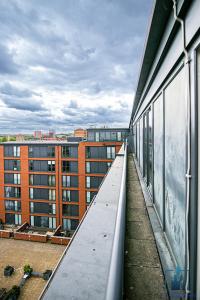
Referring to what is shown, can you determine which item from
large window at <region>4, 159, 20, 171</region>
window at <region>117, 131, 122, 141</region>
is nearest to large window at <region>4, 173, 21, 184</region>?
large window at <region>4, 159, 20, 171</region>

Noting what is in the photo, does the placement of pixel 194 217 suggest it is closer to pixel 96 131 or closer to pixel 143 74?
pixel 143 74

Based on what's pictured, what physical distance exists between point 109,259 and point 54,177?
93.3ft

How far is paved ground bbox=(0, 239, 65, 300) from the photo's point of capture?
46.9ft

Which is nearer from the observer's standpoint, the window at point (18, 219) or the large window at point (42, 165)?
the large window at point (42, 165)

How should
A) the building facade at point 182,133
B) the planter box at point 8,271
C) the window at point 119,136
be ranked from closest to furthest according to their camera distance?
the building facade at point 182,133 < the planter box at point 8,271 < the window at point 119,136

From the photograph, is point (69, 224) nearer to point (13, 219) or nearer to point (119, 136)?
point (13, 219)

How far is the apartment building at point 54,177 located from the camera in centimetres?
2797

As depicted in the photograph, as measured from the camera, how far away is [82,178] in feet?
92.4

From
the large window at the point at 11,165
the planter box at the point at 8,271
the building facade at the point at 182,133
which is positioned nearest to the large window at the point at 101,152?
the large window at the point at 11,165

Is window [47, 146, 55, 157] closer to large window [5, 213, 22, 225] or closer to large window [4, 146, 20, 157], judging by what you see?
A: large window [4, 146, 20, 157]

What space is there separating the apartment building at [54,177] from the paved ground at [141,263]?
24.3 m

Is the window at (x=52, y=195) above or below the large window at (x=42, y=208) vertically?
above

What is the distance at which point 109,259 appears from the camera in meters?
1.17

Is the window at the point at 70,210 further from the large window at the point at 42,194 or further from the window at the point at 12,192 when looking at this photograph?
the window at the point at 12,192
